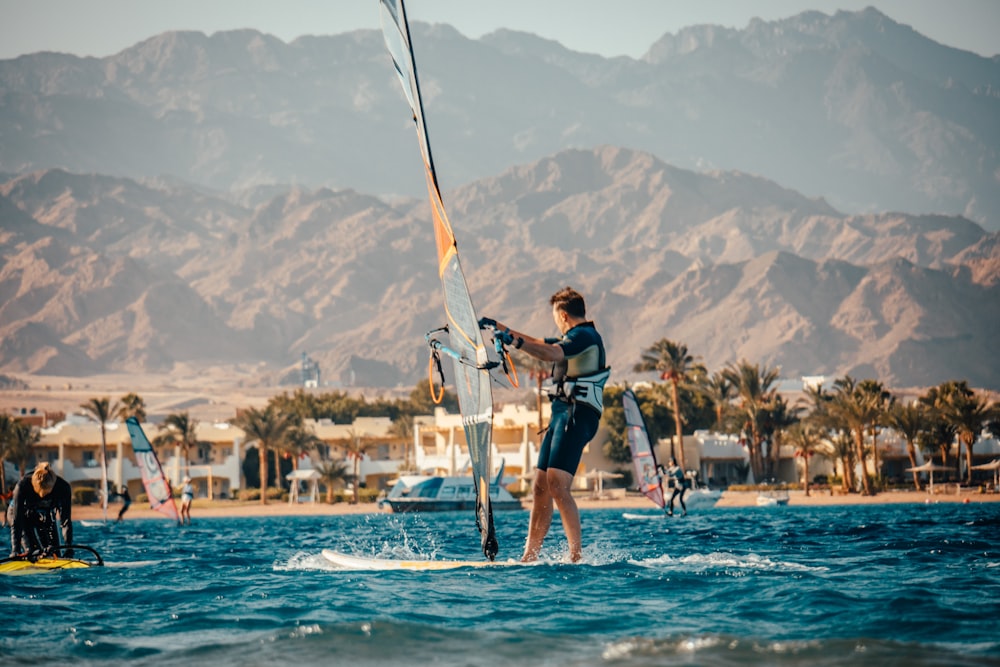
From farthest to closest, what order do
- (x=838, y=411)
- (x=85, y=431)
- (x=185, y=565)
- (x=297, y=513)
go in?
(x=85, y=431), (x=838, y=411), (x=297, y=513), (x=185, y=565)

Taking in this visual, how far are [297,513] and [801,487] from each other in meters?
30.5

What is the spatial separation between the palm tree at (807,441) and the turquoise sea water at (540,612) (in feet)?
190

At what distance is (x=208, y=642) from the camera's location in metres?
8.76

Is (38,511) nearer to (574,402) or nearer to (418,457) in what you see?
(574,402)

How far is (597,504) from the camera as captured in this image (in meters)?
64.2

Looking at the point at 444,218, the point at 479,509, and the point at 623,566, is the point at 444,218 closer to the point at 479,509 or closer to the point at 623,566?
the point at 479,509

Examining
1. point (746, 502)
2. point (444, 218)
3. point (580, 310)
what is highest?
point (444, 218)

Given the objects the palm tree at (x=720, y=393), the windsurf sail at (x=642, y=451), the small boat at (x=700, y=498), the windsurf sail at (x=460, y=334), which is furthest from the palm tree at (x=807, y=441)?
the windsurf sail at (x=460, y=334)

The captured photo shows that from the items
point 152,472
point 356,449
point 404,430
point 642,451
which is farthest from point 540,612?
point 404,430

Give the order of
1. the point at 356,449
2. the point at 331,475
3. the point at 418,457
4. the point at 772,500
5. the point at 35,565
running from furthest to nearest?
the point at 418,457 → the point at 356,449 → the point at 331,475 → the point at 772,500 → the point at 35,565

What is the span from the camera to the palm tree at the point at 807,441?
7244cm

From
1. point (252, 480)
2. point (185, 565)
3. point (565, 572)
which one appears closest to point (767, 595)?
point (565, 572)

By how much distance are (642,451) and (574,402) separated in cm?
2597

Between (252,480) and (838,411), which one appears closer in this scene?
(838,411)
